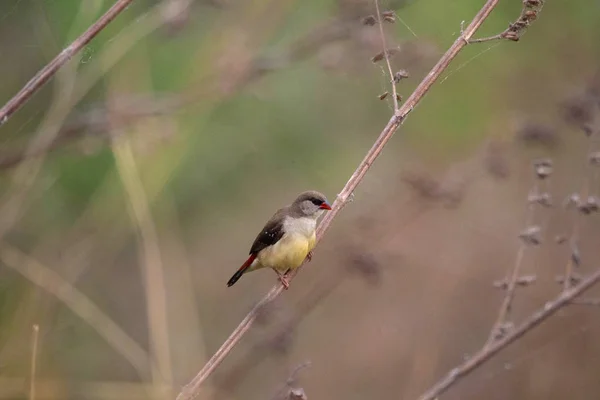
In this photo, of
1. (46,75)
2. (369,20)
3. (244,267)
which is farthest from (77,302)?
(369,20)

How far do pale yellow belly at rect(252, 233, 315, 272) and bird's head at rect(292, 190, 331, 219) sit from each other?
0.20 metres

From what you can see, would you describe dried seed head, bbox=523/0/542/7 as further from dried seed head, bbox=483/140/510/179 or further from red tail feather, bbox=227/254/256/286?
red tail feather, bbox=227/254/256/286

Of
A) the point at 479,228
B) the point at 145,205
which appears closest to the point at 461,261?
the point at 479,228

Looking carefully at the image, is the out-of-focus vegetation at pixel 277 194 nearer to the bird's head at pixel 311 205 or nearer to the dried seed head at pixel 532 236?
the bird's head at pixel 311 205

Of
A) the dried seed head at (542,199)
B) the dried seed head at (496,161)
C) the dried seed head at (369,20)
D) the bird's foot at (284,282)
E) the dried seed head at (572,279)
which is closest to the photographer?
the dried seed head at (572,279)

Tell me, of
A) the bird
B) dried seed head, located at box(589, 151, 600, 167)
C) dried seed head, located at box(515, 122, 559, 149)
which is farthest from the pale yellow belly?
dried seed head, located at box(589, 151, 600, 167)

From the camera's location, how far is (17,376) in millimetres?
3633

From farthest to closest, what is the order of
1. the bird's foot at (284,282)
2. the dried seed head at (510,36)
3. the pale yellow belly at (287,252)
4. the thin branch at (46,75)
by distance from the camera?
1. the pale yellow belly at (287,252)
2. the bird's foot at (284,282)
3. the dried seed head at (510,36)
4. the thin branch at (46,75)

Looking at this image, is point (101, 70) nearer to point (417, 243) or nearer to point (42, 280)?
point (42, 280)

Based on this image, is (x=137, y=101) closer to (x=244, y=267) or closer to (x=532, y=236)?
(x=244, y=267)

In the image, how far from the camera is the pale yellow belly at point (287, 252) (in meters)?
3.51

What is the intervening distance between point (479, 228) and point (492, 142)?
2706mm

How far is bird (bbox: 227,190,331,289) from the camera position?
11.6 ft

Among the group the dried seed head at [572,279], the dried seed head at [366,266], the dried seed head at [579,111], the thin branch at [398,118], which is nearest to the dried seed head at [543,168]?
the dried seed head at [579,111]
